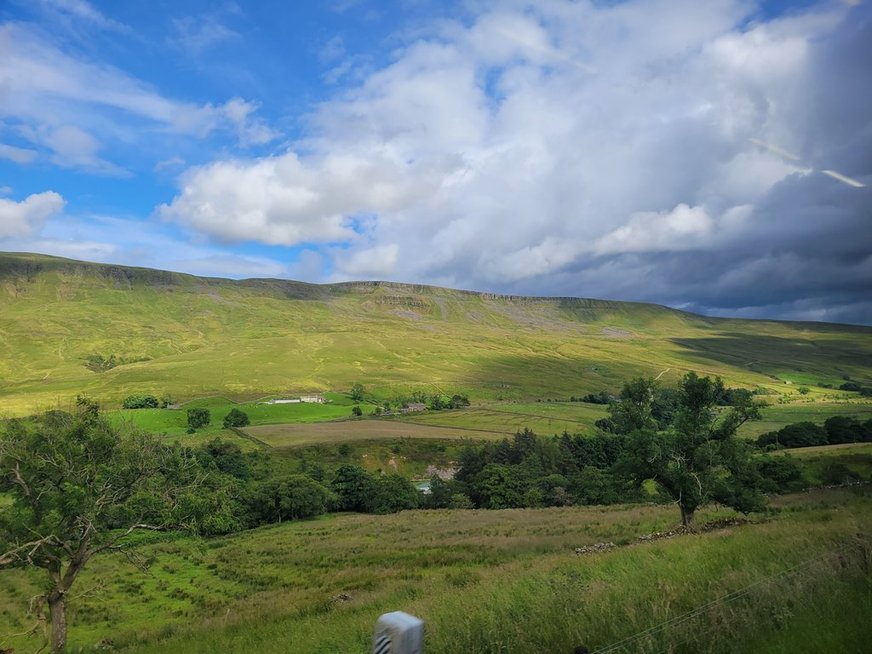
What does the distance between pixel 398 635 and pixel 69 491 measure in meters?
22.0

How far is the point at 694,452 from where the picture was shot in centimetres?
2592

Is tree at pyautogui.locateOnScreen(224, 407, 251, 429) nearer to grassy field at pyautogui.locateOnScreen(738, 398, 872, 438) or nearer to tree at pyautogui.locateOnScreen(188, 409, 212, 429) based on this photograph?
tree at pyautogui.locateOnScreen(188, 409, 212, 429)

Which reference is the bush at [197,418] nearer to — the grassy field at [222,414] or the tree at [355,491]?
the grassy field at [222,414]

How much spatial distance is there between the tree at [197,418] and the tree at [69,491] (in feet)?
368

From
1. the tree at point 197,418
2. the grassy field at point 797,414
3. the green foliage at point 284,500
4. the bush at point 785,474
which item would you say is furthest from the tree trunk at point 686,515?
the tree at point 197,418

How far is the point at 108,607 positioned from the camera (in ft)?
104

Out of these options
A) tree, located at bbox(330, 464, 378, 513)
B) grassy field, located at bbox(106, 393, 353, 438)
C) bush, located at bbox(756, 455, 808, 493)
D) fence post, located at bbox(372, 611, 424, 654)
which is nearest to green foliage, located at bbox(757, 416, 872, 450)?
bush, located at bbox(756, 455, 808, 493)

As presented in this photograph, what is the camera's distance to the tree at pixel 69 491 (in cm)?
2019

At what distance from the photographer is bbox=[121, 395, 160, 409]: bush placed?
15038 cm

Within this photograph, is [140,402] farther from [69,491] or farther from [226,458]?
[69,491]

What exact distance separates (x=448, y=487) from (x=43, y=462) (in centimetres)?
6702

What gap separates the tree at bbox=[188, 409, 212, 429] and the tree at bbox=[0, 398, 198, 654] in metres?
112

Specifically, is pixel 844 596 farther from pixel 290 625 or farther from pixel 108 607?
pixel 108 607

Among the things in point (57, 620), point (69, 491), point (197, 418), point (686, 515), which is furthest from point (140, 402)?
point (686, 515)
